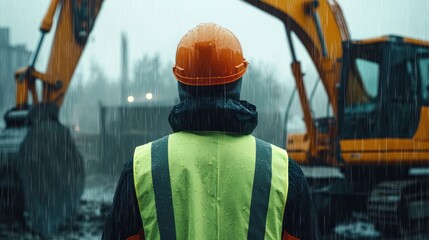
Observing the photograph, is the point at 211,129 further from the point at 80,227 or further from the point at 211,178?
the point at 80,227

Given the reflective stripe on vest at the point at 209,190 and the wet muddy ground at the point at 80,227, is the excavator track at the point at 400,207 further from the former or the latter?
the reflective stripe on vest at the point at 209,190

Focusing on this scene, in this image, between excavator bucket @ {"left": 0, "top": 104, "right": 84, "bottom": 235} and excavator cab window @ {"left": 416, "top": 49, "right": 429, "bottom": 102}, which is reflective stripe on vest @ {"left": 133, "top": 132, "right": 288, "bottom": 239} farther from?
excavator cab window @ {"left": 416, "top": 49, "right": 429, "bottom": 102}

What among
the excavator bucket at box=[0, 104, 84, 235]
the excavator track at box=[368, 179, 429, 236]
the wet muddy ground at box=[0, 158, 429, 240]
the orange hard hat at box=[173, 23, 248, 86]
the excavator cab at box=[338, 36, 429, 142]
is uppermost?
the orange hard hat at box=[173, 23, 248, 86]

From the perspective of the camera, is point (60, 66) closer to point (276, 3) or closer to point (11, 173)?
point (11, 173)

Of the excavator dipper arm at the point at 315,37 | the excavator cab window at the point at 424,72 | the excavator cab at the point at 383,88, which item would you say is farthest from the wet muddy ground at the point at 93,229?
the excavator cab window at the point at 424,72

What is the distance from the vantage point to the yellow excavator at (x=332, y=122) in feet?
21.9

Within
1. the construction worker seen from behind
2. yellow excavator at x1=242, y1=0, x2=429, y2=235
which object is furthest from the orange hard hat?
yellow excavator at x1=242, y1=0, x2=429, y2=235

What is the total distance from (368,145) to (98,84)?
42.2 metres

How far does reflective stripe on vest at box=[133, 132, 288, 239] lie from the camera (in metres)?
1.58

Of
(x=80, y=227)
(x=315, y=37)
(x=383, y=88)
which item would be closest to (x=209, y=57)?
(x=383, y=88)

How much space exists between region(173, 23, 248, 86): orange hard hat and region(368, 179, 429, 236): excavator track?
5.85m

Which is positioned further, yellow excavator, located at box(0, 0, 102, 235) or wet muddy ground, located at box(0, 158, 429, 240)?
wet muddy ground, located at box(0, 158, 429, 240)

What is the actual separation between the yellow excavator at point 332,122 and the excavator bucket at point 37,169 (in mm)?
Answer: 12

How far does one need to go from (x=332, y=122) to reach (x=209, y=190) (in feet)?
21.3
